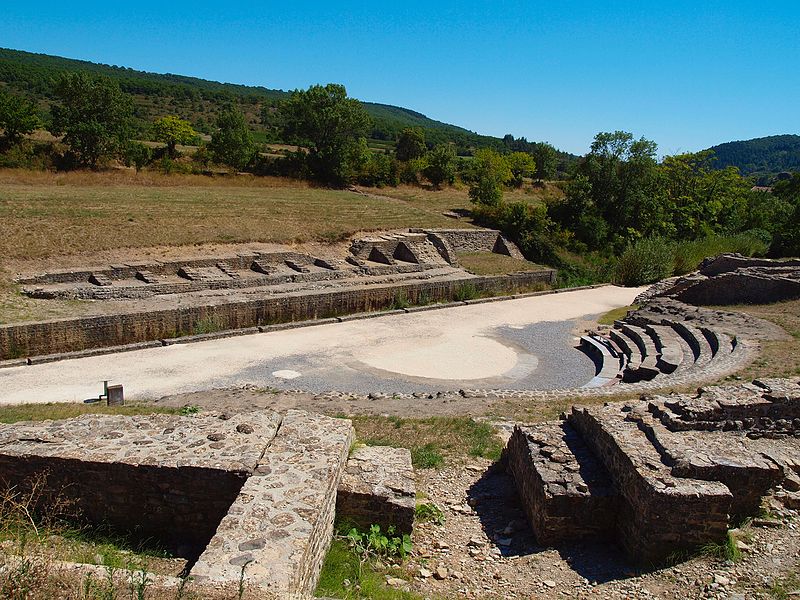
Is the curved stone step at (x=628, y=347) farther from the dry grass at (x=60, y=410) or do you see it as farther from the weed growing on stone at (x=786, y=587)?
the dry grass at (x=60, y=410)

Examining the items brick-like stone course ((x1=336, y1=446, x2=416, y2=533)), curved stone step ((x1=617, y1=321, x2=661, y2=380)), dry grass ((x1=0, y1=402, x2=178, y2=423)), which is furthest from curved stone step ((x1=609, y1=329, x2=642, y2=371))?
dry grass ((x1=0, y1=402, x2=178, y2=423))

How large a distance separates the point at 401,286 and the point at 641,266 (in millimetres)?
14075

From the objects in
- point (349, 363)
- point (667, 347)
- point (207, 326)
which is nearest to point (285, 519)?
point (349, 363)

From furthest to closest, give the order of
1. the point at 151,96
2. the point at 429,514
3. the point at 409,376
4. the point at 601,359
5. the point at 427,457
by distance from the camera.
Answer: the point at 151,96 → the point at 601,359 → the point at 409,376 → the point at 427,457 → the point at 429,514

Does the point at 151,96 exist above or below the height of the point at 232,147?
above

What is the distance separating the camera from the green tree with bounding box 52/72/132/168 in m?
33.9

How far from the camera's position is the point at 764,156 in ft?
623

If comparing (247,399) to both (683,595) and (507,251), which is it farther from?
(507,251)

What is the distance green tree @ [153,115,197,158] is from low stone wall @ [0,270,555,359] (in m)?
32.7

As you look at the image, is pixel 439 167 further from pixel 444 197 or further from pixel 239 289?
pixel 239 289

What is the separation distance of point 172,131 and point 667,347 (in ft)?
148

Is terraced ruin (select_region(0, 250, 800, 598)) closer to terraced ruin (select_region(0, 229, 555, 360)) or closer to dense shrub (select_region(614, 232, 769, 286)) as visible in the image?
terraced ruin (select_region(0, 229, 555, 360))

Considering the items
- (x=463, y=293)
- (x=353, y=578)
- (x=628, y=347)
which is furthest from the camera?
(x=463, y=293)

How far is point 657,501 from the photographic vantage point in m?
5.69
